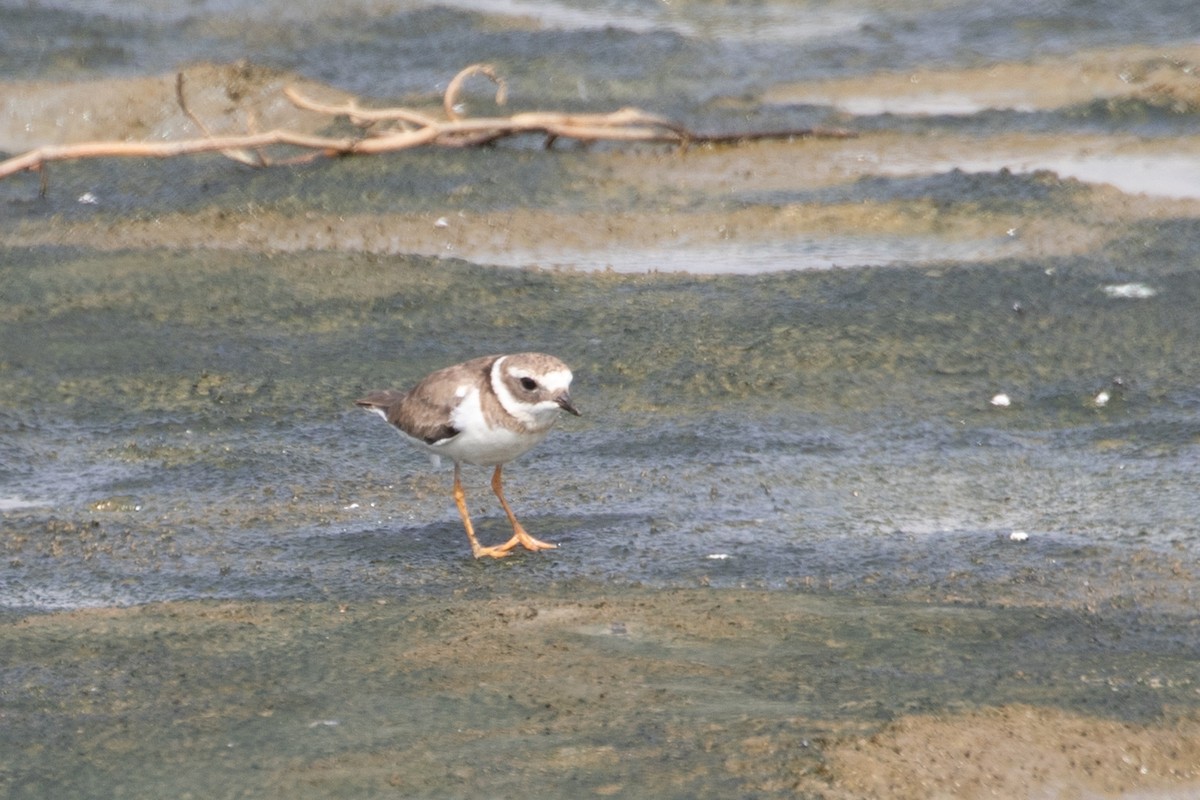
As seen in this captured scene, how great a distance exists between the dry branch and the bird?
16.9ft

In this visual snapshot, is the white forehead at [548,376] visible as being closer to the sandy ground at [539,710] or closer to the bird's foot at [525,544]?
the bird's foot at [525,544]

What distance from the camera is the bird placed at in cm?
582

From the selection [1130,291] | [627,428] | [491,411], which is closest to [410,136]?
[627,428]

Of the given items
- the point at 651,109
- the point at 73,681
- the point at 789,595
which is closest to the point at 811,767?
the point at 789,595

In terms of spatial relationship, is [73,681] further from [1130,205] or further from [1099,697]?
[1130,205]

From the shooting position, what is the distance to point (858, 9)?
16.2 meters

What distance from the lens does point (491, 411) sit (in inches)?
232

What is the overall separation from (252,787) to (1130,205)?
7.31 m

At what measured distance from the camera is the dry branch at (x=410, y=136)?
10.8 m

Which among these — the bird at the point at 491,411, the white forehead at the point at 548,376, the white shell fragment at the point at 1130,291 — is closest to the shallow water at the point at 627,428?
the white shell fragment at the point at 1130,291

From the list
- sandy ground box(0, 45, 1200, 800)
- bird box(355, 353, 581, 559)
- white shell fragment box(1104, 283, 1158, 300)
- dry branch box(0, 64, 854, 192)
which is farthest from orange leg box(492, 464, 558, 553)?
dry branch box(0, 64, 854, 192)

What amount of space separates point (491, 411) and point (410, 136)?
5655 millimetres

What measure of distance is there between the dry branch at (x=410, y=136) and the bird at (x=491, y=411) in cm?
516

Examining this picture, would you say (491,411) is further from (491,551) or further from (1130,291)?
(1130,291)
